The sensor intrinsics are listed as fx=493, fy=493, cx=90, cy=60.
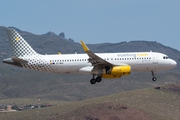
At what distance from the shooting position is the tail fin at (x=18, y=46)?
8669cm

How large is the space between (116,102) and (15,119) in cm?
3891

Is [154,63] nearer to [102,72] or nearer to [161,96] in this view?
[102,72]

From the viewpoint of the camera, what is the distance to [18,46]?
87188 mm

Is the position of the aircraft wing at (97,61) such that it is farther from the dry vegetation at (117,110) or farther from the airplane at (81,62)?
the dry vegetation at (117,110)

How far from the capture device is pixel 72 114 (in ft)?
581

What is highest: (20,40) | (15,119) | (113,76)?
(20,40)

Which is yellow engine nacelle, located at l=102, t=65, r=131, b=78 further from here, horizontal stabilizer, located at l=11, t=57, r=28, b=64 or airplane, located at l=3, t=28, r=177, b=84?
horizontal stabilizer, located at l=11, t=57, r=28, b=64

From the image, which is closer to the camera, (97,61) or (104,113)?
(97,61)

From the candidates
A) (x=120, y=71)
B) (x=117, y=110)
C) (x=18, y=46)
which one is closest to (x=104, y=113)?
(x=117, y=110)

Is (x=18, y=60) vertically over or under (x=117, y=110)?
over

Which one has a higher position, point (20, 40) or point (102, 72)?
point (20, 40)

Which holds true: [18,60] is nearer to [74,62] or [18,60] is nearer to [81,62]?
[74,62]

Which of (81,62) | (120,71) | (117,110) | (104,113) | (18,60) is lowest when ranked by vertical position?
(104,113)

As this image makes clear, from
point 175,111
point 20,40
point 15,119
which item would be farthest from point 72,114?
point 20,40
